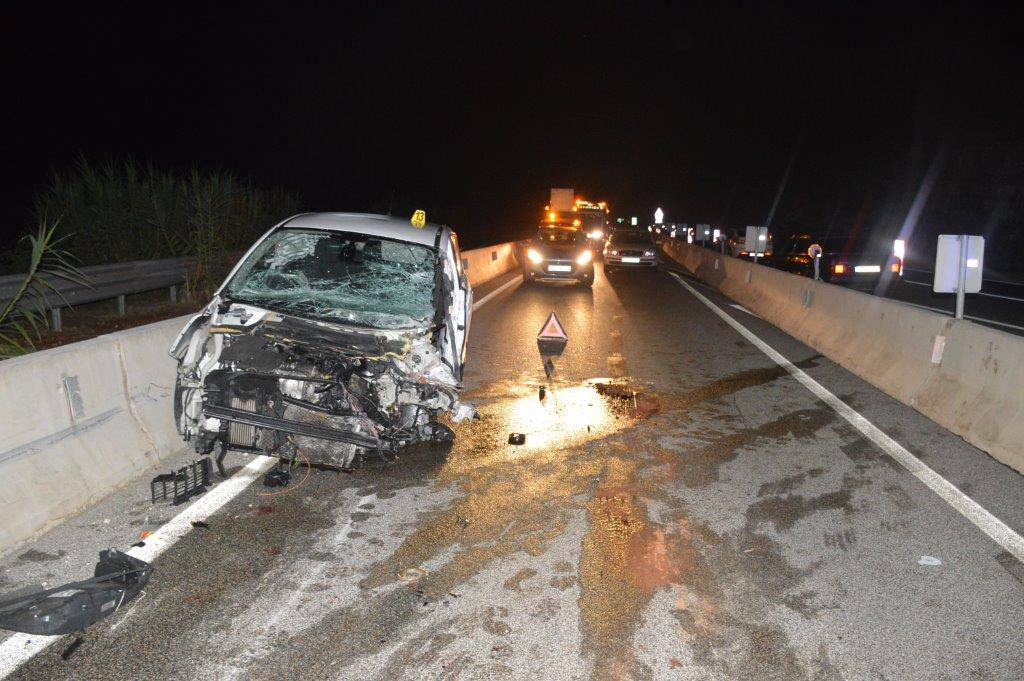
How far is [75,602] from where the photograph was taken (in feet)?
13.5

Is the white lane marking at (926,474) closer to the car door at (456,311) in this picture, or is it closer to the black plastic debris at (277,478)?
the car door at (456,311)

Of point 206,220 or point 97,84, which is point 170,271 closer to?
point 206,220

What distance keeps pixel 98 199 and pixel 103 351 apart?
11.9m

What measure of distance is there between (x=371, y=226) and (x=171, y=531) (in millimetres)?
3522

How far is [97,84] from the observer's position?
65500 millimetres

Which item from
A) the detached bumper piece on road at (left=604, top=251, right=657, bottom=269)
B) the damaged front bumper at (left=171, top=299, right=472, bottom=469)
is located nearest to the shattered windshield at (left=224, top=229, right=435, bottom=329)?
the damaged front bumper at (left=171, top=299, right=472, bottom=469)

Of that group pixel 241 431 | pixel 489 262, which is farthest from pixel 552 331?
pixel 489 262

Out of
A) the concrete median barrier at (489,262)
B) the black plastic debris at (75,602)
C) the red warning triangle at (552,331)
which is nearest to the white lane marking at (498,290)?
the concrete median barrier at (489,262)

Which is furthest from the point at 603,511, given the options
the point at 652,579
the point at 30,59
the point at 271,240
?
the point at 30,59

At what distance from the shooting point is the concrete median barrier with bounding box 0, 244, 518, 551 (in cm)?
500

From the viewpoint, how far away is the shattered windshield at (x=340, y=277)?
7191 millimetres

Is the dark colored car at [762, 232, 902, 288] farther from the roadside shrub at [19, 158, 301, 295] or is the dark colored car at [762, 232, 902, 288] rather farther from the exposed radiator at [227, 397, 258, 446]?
the exposed radiator at [227, 397, 258, 446]

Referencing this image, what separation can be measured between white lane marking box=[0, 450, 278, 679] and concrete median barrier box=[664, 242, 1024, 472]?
571 centimetres

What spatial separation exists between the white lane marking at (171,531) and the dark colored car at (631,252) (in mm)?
24273
